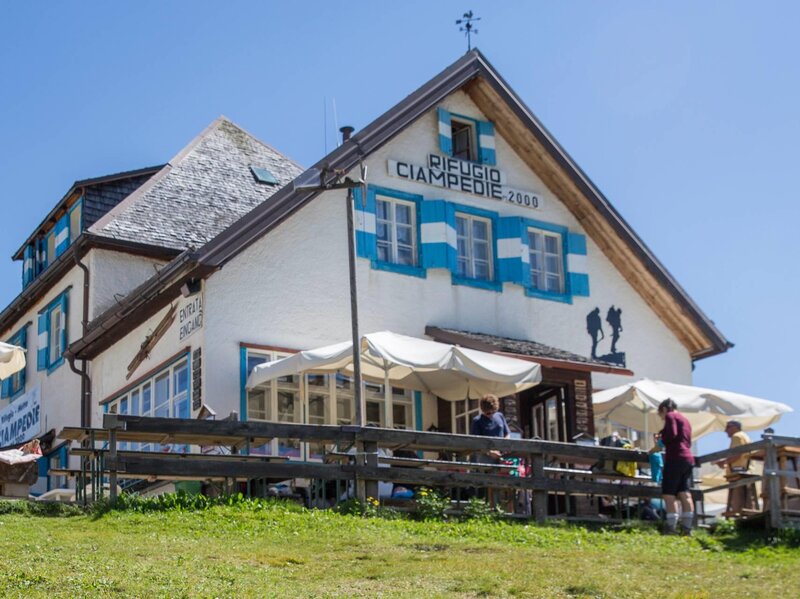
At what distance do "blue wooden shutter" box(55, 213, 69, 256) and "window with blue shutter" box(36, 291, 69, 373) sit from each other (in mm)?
1497

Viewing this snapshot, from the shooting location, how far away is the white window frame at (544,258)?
91.6 ft

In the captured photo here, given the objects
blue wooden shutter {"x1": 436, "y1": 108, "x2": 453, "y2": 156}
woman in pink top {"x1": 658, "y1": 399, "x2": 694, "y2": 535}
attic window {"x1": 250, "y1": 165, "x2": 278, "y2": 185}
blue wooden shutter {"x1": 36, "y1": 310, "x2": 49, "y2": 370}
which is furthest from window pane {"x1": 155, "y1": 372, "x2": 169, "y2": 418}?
woman in pink top {"x1": 658, "y1": 399, "x2": 694, "y2": 535}

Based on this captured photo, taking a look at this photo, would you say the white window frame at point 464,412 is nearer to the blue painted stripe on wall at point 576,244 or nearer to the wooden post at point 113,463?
the blue painted stripe on wall at point 576,244

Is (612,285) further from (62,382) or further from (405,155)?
(62,382)

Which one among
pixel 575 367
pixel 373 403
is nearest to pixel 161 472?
pixel 373 403

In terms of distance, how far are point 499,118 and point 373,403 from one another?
20.5ft

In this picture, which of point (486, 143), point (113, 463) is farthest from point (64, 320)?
point (113, 463)

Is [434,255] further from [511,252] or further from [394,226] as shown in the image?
[511,252]

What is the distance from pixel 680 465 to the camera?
749 inches

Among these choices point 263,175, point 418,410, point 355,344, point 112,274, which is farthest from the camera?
point 263,175

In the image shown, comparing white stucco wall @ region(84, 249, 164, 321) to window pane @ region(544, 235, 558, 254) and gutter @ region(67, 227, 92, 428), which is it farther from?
window pane @ region(544, 235, 558, 254)

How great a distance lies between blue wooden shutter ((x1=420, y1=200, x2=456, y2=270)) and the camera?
26172 mm

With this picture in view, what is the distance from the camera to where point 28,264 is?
1404 inches

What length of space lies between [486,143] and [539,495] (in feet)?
33.7
